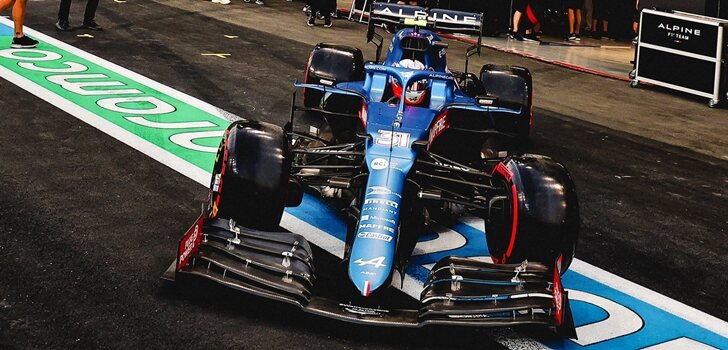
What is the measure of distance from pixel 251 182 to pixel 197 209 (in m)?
1.37

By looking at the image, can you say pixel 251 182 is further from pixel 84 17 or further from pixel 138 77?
pixel 84 17

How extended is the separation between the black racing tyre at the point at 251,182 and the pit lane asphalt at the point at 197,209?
48cm

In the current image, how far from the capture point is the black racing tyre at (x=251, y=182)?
5.00 meters

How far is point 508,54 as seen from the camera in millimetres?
15031

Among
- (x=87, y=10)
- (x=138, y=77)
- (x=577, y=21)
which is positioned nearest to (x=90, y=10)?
(x=87, y=10)

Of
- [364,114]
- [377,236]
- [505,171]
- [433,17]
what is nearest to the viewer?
[377,236]

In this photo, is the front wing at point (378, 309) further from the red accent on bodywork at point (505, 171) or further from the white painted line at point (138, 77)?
the white painted line at point (138, 77)

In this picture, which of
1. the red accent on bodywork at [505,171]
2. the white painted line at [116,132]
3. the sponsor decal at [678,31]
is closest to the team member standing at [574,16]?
the sponsor decal at [678,31]

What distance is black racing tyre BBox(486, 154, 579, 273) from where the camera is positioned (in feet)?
15.8

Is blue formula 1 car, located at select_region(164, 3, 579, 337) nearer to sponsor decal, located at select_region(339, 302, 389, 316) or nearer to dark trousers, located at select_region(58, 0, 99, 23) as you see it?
sponsor decal, located at select_region(339, 302, 389, 316)

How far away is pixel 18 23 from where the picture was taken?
11320 mm

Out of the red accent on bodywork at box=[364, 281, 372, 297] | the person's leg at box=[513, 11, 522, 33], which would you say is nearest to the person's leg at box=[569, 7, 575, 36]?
the person's leg at box=[513, 11, 522, 33]

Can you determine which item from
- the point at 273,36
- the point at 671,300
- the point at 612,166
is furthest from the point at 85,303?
the point at 273,36

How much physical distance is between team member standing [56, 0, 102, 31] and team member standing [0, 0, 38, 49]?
1405 mm
